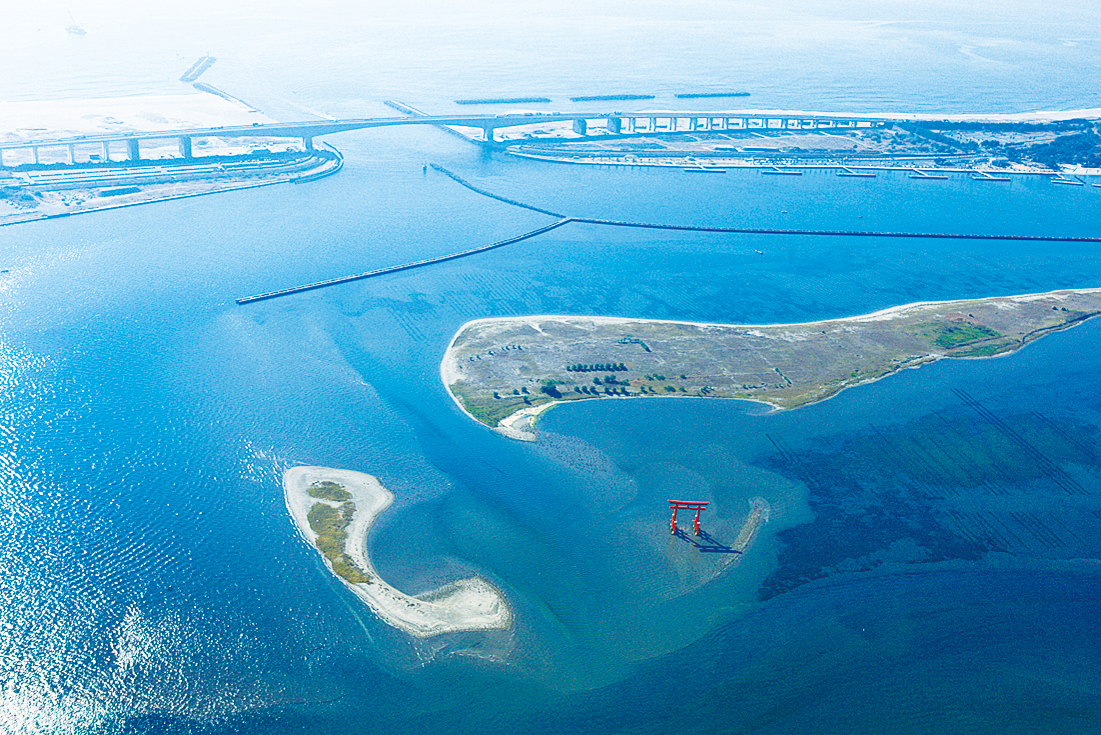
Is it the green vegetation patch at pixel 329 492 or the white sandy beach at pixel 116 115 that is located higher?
the white sandy beach at pixel 116 115

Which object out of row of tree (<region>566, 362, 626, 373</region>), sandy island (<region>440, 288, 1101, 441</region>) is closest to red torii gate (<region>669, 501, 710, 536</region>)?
sandy island (<region>440, 288, 1101, 441</region>)

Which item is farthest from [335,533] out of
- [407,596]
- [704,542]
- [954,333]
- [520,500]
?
[954,333]

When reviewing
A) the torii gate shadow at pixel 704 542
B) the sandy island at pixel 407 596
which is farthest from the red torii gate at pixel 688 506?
the sandy island at pixel 407 596

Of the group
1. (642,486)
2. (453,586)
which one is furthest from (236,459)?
(642,486)

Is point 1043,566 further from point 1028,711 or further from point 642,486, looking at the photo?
point 642,486

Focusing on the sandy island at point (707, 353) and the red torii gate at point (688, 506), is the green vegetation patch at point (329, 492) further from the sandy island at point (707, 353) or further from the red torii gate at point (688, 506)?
the red torii gate at point (688, 506)
